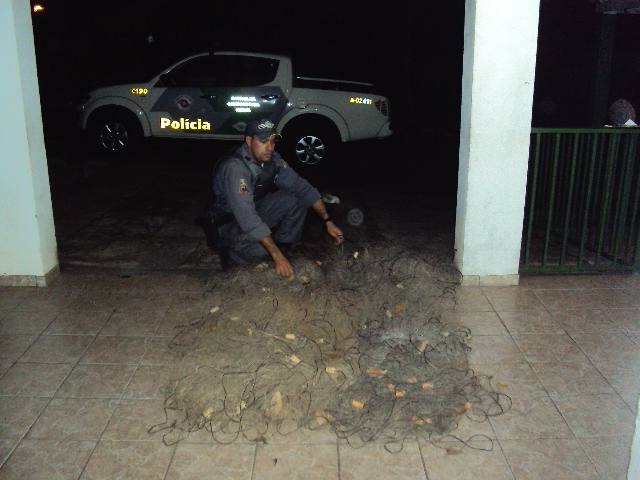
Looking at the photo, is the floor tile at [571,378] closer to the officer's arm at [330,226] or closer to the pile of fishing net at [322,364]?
the pile of fishing net at [322,364]

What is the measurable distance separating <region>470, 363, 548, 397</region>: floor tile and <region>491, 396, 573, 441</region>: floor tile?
0.09 m

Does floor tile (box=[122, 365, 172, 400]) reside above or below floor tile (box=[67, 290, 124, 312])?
above

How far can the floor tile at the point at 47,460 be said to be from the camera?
119 inches

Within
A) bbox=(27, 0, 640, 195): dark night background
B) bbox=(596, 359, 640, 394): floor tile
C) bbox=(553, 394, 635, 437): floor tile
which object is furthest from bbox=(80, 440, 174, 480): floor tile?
bbox=(27, 0, 640, 195): dark night background

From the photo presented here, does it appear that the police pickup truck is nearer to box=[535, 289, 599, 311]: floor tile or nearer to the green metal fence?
the green metal fence

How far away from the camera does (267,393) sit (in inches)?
137

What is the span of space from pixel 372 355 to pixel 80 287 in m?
2.78

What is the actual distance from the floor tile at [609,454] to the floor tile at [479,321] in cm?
132

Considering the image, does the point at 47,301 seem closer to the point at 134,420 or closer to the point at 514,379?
the point at 134,420

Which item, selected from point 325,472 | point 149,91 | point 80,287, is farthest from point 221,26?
point 325,472

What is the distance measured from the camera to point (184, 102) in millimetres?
10398

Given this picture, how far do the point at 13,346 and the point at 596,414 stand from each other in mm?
3751

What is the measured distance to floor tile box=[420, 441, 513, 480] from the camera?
3045mm

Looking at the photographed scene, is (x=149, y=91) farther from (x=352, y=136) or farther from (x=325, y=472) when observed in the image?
(x=325, y=472)
